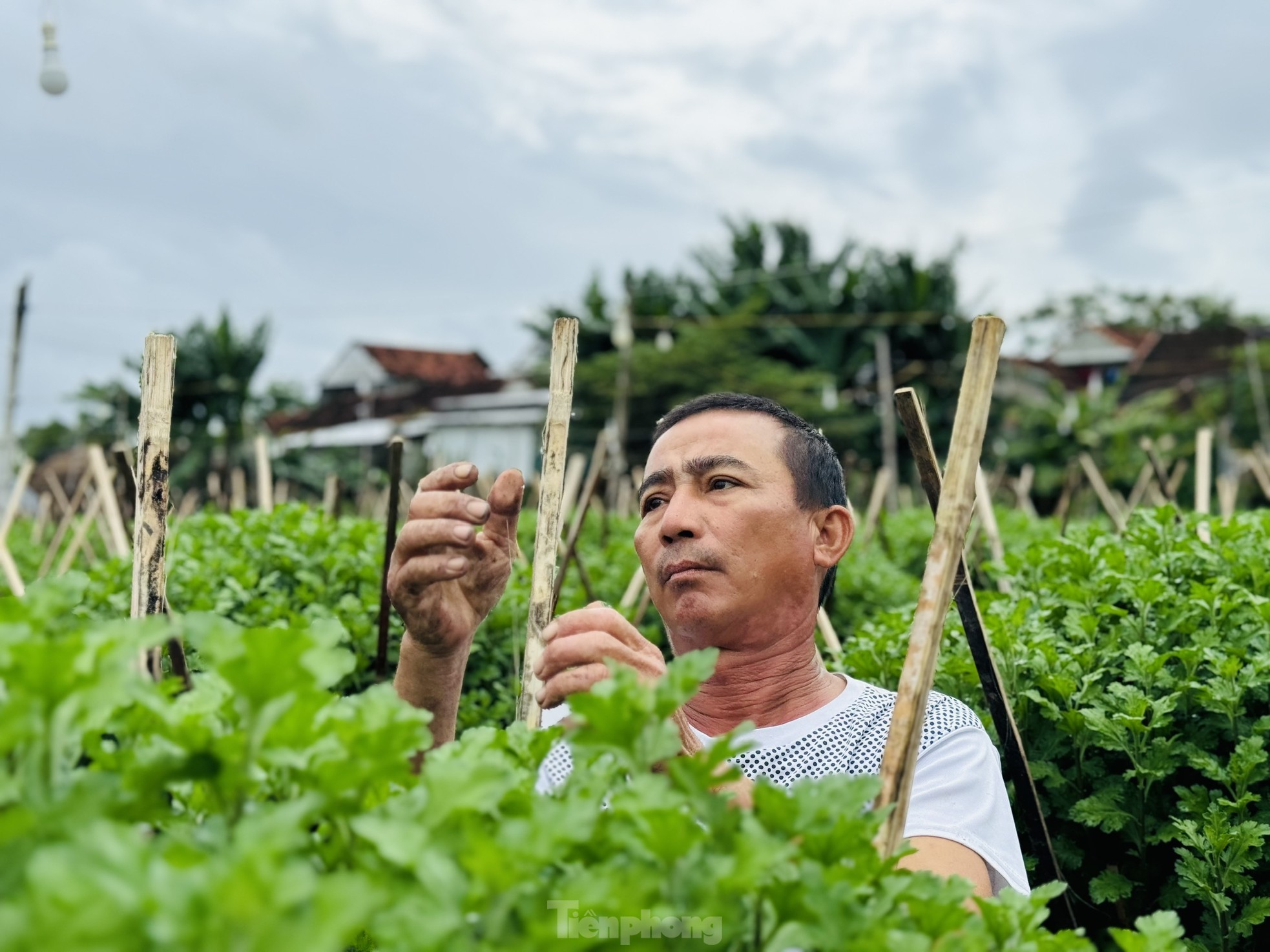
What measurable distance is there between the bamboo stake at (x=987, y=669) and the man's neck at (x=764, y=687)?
0.36 metres

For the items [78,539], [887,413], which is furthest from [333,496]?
[887,413]

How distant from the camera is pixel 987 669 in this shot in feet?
8.45

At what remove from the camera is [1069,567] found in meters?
3.77

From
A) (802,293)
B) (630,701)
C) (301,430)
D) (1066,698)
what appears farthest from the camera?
(301,430)

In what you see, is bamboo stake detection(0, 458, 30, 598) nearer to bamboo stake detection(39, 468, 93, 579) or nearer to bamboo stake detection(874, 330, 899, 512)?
bamboo stake detection(39, 468, 93, 579)

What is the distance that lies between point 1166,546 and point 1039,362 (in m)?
44.4

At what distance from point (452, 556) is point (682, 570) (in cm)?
49

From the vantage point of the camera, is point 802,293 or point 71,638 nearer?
point 71,638

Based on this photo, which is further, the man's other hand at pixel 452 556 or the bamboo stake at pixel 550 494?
the bamboo stake at pixel 550 494

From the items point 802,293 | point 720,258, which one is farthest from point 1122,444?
point 720,258

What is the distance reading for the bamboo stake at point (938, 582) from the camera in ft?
4.90

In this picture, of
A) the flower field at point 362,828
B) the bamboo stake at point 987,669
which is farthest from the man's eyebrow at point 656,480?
the flower field at point 362,828

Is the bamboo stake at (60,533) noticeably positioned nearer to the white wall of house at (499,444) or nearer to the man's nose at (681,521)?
the man's nose at (681,521)

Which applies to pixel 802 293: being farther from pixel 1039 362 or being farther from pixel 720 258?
pixel 1039 362
